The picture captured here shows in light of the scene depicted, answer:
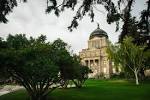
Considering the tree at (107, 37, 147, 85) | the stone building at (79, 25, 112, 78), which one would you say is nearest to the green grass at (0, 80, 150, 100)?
the tree at (107, 37, 147, 85)

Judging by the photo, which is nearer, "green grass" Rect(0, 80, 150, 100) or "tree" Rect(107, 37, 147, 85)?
"green grass" Rect(0, 80, 150, 100)

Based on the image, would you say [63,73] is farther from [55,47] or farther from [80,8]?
[80,8]

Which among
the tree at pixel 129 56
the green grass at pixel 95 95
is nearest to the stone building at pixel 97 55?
the tree at pixel 129 56

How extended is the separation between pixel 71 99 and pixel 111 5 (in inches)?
881

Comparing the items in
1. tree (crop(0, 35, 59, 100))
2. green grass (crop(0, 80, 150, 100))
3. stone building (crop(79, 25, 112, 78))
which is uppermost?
stone building (crop(79, 25, 112, 78))

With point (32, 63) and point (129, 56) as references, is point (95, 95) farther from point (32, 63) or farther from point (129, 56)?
point (129, 56)

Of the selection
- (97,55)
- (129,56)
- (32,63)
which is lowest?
(32,63)

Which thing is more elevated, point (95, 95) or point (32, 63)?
point (32, 63)

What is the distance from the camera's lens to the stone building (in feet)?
358

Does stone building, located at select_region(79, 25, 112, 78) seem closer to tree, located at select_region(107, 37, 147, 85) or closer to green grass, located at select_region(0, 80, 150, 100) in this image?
tree, located at select_region(107, 37, 147, 85)

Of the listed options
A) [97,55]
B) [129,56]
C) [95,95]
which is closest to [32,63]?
[95,95]

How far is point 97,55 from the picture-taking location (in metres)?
112

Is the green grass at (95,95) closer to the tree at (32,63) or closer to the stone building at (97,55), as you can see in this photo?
the tree at (32,63)

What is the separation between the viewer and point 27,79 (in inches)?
1092
